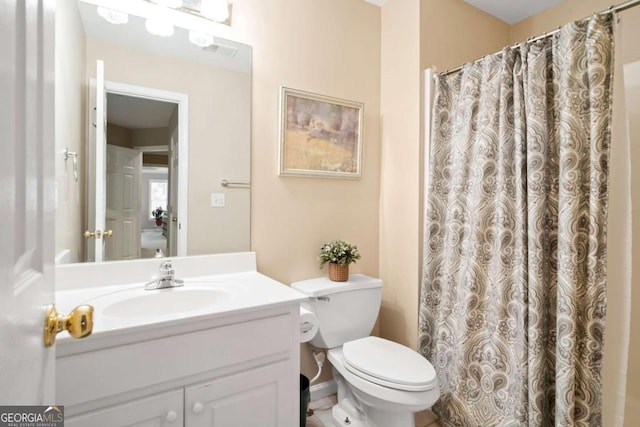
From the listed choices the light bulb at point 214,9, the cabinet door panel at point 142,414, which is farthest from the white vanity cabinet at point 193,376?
the light bulb at point 214,9

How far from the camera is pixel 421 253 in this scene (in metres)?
1.88

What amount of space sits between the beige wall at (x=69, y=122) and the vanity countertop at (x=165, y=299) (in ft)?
0.52

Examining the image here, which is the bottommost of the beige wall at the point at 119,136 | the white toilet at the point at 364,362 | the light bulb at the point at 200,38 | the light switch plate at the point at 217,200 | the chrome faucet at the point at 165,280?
the white toilet at the point at 364,362

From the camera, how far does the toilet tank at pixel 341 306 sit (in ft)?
5.53

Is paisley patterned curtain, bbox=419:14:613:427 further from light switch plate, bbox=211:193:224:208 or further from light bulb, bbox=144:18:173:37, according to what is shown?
light bulb, bbox=144:18:173:37

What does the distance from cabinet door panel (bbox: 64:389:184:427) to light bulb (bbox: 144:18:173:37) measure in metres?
1.50

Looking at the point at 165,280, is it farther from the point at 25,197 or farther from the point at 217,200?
the point at 25,197

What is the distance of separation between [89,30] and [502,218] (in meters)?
1.97

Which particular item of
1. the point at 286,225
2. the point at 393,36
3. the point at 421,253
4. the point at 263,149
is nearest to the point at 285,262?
the point at 286,225

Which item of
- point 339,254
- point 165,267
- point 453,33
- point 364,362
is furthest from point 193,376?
point 453,33

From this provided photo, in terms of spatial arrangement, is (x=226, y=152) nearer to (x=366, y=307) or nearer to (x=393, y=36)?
(x=366, y=307)

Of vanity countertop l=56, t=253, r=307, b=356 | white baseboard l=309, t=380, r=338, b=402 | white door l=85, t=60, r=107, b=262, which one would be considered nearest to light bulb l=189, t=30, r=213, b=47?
white door l=85, t=60, r=107, b=262

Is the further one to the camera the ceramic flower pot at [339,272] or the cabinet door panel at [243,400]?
the ceramic flower pot at [339,272]

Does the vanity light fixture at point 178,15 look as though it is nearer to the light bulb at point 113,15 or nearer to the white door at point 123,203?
the light bulb at point 113,15
